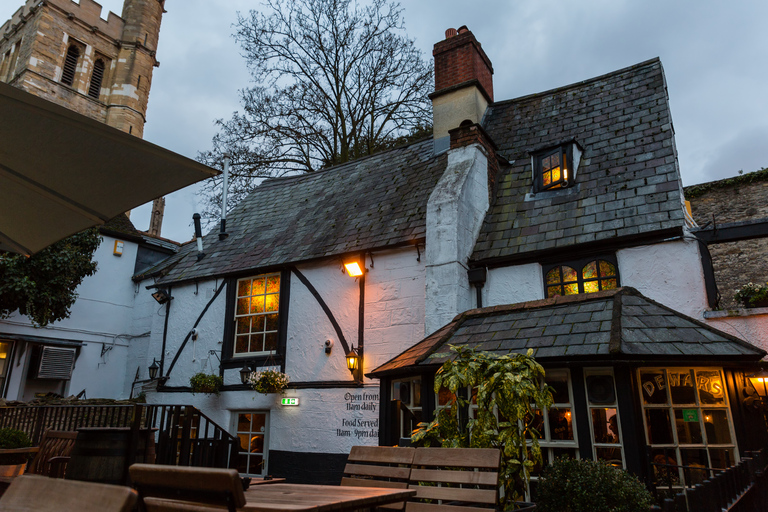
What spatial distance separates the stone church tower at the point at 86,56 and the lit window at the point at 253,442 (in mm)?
27273

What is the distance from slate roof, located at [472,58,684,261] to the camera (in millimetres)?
8383

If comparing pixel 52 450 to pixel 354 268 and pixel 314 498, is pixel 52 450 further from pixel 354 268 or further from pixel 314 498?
pixel 354 268

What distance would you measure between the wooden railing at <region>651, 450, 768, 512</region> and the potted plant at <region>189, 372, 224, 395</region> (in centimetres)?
846

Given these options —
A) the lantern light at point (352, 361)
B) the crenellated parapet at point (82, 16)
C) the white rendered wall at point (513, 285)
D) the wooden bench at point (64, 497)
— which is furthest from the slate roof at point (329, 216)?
the crenellated parapet at point (82, 16)

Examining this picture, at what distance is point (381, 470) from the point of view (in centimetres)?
395

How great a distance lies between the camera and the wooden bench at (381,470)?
3.84m

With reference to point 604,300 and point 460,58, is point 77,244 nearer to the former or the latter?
point 460,58

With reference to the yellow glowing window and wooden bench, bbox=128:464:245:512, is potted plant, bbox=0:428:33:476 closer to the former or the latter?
wooden bench, bbox=128:464:245:512

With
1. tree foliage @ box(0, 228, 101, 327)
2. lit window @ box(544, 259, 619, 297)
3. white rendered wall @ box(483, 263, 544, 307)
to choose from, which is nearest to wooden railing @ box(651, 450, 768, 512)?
lit window @ box(544, 259, 619, 297)

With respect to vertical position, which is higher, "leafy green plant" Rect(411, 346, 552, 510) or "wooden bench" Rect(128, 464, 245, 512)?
"leafy green plant" Rect(411, 346, 552, 510)

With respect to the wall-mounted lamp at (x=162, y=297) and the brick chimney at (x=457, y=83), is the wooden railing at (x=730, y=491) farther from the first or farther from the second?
the wall-mounted lamp at (x=162, y=297)

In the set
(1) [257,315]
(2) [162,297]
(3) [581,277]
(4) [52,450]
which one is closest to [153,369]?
(2) [162,297]

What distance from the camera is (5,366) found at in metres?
13.7

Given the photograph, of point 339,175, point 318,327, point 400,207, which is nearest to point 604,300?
point 400,207
